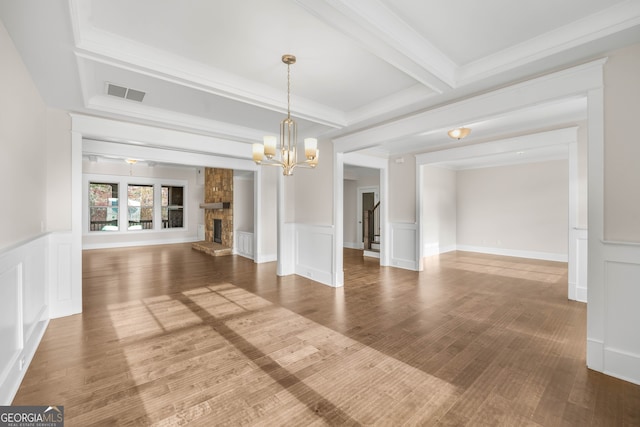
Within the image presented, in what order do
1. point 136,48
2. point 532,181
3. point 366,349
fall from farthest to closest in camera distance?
point 532,181 < point 366,349 < point 136,48

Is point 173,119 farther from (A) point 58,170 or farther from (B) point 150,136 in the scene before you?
(A) point 58,170

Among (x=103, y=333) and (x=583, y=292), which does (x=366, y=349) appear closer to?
(x=103, y=333)

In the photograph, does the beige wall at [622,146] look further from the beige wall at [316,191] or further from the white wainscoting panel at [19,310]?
the white wainscoting panel at [19,310]

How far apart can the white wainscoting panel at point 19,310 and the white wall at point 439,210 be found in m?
7.61

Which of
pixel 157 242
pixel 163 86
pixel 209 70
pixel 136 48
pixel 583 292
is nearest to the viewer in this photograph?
pixel 136 48

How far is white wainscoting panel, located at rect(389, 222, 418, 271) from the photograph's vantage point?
20.7ft

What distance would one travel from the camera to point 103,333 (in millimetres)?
3121

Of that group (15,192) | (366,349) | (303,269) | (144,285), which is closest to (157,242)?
(144,285)

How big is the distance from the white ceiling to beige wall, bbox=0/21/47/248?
0.18 meters

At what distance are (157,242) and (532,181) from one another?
39.3ft

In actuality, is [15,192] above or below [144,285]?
above

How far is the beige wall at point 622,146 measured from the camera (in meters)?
2.24

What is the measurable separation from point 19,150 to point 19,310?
51.2 inches

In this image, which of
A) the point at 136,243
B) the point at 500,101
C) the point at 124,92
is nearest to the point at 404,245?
the point at 500,101
